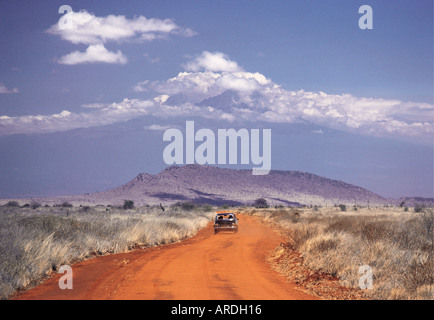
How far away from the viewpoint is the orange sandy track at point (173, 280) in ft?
29.7

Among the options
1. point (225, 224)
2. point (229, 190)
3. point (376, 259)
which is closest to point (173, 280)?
point (376, 259)

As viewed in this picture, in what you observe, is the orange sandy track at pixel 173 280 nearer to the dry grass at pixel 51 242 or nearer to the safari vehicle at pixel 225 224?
the dry grass at pixel 51 242

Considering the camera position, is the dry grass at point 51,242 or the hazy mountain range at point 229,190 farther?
the hazy mountain range at point 229,190

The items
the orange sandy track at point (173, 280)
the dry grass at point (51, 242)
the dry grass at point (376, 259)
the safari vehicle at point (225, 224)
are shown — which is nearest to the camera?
the orange sandy track at point (173, 280)

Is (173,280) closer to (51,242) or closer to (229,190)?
(51,242)

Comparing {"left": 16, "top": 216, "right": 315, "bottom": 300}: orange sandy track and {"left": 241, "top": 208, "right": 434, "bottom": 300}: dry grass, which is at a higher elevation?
{"left": 241, "top": 208, "right": 434, "bottom": 300}: dry grass

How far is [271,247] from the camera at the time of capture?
64.6 feet

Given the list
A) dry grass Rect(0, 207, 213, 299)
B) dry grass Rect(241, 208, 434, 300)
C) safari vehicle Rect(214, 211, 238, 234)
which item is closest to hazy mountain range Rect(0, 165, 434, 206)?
safari vehicle Rect(214, 211, 238, 234)

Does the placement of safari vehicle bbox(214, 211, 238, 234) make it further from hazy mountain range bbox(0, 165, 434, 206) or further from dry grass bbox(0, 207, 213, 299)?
hazy mountain range bbox(0, 165, 434, 206)

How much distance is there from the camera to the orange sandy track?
357 inches

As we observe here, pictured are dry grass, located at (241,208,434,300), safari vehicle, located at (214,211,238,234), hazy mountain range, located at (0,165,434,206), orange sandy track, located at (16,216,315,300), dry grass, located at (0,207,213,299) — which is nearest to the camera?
orange sandy track, located at (16,216,315,300)

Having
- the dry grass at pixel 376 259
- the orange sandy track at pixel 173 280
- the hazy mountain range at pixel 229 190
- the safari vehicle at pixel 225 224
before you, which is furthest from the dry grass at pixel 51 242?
the hazy mountain range at pixel 229 190
